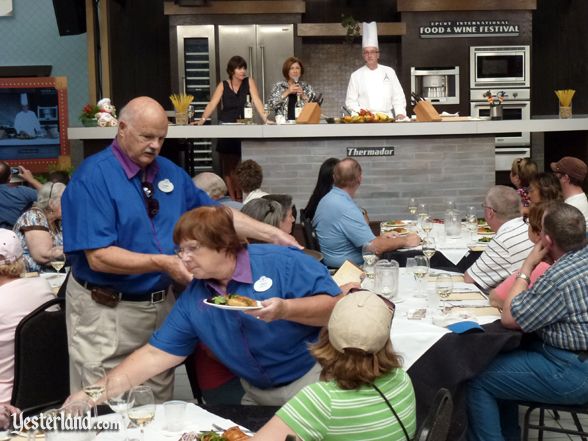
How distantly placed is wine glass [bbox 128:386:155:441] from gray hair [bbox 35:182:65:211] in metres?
3.62

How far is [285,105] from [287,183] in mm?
975

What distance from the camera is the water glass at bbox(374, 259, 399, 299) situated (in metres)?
4.52

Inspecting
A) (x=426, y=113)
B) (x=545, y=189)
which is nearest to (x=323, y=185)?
(x=545, y=189)

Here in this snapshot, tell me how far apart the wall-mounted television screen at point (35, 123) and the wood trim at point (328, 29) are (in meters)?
3.15

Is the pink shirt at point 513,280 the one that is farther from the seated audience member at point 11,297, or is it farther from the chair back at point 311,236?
the chair back at point 311,236

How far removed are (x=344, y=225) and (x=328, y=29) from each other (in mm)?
6691

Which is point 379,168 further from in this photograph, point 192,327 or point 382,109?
point 192,327

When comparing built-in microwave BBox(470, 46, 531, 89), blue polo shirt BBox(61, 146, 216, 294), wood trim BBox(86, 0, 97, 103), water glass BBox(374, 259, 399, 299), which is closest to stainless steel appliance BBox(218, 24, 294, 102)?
wood trim BBox(86, 0, 97, 103)

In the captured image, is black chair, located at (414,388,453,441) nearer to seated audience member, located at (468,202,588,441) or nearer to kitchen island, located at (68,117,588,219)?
seated audience member, located at (468,202,588,441)

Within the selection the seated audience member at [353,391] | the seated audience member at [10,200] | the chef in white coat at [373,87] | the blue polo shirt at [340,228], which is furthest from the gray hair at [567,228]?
the chef in white coat at [373,87]

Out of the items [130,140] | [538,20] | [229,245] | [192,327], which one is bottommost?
[192,327]

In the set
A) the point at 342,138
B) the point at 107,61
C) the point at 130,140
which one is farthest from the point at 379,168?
the point at 130,140

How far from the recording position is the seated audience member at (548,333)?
12.7 ft

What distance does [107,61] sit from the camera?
11.7 metres
